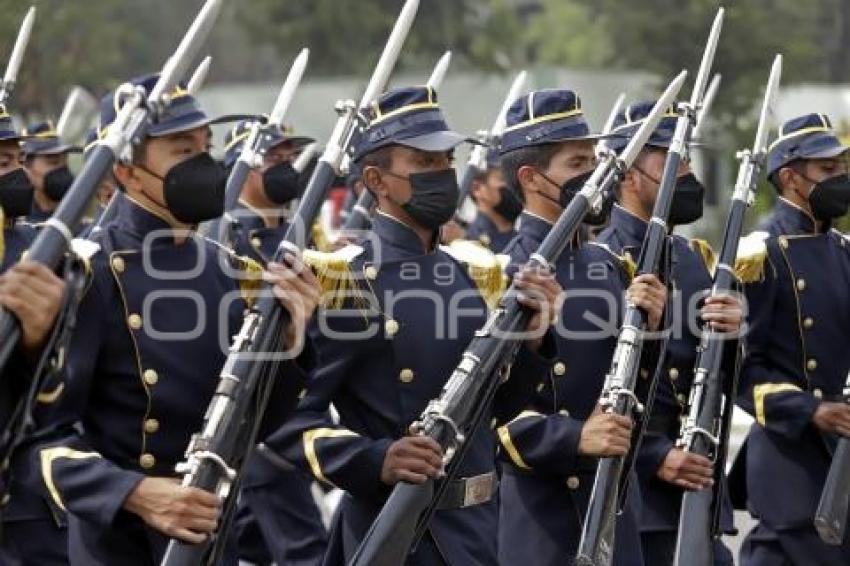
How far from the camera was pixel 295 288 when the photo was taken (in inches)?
231

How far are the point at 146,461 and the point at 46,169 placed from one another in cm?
571

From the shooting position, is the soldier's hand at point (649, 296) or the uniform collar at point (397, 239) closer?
the uniform collar at point (397, 239)

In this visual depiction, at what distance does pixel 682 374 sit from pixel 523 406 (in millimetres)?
1500

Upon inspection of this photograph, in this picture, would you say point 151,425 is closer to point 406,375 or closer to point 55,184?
point 406,375

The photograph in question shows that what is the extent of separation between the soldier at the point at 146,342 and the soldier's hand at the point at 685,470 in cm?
217

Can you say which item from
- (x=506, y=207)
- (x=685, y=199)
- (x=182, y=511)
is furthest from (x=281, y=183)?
(x=182, y=511)

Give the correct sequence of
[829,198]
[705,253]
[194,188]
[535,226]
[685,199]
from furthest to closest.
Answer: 1. [829,198]
2. [705,253]
3. [685,199]
4. [535,226]
5. [194,188]

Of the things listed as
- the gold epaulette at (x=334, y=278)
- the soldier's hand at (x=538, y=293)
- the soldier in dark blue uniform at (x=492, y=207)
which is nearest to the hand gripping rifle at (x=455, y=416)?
the soldier's hand at (x=538, y=293)

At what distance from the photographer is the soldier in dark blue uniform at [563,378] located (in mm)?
7301

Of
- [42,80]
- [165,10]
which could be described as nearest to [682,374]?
[42,80]

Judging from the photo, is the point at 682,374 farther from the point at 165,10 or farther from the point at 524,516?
the point at 165,10

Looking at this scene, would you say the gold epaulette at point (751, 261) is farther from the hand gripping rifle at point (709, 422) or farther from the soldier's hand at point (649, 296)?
the soldier's hand at point (649, 296)

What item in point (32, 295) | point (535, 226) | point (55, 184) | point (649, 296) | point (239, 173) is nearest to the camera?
point (32, 295)

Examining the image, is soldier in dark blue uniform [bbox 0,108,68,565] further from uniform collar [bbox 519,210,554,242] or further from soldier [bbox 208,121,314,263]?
soldier [bbox 208,121,314,263]
